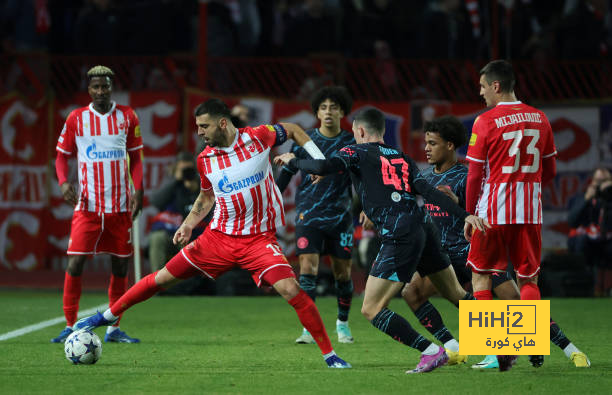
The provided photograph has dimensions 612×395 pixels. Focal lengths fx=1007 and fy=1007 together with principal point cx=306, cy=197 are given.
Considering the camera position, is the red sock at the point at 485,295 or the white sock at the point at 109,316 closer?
the red sock at the point at 485,295

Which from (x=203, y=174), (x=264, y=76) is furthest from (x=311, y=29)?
(x=203, y=174)

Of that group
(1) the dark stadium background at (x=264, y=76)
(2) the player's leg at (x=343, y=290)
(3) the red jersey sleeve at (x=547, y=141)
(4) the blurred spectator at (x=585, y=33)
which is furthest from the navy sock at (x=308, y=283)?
(4) the blurred spectator at (x=585, y=33)

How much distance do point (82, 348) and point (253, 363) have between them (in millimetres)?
1195

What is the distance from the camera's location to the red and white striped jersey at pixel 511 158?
21.2 feet

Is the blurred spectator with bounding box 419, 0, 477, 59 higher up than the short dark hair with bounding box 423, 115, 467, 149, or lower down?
higher up

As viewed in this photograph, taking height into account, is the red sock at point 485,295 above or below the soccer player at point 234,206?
below

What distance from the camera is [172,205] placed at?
1313cm

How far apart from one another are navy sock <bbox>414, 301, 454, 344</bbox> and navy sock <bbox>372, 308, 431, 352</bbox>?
54 cm

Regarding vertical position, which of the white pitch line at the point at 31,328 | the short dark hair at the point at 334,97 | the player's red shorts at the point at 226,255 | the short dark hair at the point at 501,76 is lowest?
the white pitch line at the point at 31,328

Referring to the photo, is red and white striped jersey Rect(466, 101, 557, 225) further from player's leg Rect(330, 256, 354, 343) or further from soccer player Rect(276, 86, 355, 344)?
player's leg Rect(330, 256, 354, 343)

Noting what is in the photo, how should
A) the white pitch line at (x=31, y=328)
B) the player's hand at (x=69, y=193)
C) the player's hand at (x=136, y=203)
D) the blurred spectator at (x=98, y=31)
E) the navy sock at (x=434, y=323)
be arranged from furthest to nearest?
the blurred spectator at (x=98, y=31), the white pitch line at (x=31, y=328), the player's hand at (x=136, y=203), the player's hand at (x=69, y=193), the navy sock at (x=434, y=323)

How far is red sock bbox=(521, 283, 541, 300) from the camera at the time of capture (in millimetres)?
6523

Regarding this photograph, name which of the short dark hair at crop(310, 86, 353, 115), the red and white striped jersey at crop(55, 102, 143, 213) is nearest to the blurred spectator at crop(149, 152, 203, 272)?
the red and white striped jersey at crop(55, 102, 143, 213)

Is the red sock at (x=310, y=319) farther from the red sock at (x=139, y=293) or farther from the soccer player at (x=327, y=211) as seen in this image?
the soccer player at (x=327, y=211)
